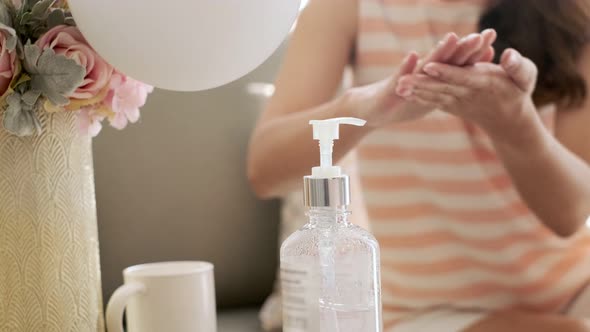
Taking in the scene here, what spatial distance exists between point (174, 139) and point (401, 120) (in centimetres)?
30

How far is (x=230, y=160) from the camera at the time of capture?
90 cm

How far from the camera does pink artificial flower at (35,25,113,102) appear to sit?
52 centimetres

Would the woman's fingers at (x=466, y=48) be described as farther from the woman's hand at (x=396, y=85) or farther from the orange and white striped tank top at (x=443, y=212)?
the orange and white striped tank top at (x=443, y=212)

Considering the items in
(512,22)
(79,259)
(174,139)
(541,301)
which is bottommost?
(541,301)

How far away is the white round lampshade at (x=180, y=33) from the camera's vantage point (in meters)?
0.49

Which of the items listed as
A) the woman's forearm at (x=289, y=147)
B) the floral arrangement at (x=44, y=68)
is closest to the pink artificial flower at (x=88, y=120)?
the floral arrangement at (x=44, y=68)

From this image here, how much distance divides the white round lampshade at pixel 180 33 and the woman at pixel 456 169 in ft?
0.90

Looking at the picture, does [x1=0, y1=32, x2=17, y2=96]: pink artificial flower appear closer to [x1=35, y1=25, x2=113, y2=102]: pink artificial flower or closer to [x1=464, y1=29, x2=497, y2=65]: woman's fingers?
[x1=35, y1=25, x2=113, y2=102]: pink artificial flower

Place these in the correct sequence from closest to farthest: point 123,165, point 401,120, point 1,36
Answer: point 1,36, point 401,120, point 123,165

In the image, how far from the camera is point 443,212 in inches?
→ 32.9

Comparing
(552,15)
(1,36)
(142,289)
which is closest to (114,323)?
(142,289)

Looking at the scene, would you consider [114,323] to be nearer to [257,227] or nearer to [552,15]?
[257,227]

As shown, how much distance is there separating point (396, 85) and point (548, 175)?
0.23 m

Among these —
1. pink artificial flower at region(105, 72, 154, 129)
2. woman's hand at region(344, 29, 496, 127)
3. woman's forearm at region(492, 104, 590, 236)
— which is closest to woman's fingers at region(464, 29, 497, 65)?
woman's hand at region(344, 29, 496, 127)
